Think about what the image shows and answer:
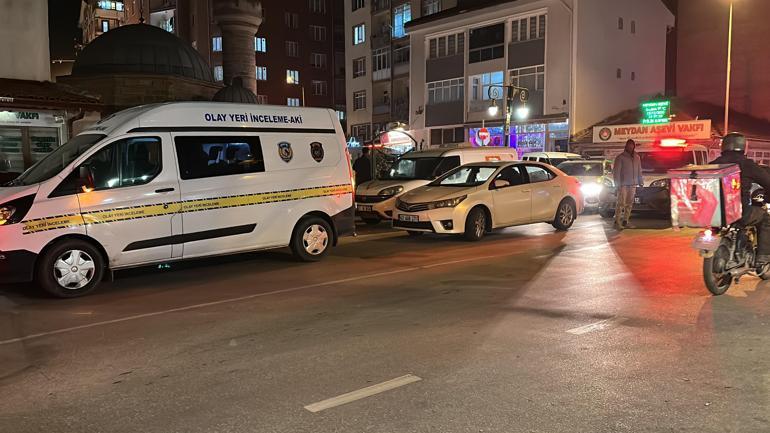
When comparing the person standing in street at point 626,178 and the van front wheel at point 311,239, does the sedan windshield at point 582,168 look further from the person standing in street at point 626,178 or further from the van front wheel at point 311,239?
the van front wheel at point 311,239

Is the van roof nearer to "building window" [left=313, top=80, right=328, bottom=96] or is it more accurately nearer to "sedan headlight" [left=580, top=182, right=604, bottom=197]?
"sedan headlight" [left=580, top=182, right=604, bottom=197]

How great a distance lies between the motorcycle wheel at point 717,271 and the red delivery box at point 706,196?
425 millimetres

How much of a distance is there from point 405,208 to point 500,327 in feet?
21.7

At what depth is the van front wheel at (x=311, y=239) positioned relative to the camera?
9914 millimetres

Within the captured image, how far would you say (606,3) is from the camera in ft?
113

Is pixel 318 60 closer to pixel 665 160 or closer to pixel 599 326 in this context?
pixel 665 160

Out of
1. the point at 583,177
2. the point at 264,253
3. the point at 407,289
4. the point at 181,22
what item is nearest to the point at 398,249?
the point at 264,253

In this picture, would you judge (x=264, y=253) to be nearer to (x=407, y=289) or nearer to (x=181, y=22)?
(x=407, y=289)

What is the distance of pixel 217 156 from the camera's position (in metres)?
9.00

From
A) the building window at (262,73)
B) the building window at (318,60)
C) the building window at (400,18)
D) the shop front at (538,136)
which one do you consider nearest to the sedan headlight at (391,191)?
the shop front at (538,136)

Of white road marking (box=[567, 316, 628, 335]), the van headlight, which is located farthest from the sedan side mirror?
white road marking (box=[567, 316, 628, 335])

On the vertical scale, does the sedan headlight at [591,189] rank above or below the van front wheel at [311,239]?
above

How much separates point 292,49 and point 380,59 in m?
17.9


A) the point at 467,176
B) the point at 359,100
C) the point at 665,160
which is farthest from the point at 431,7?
the point at 467,176
